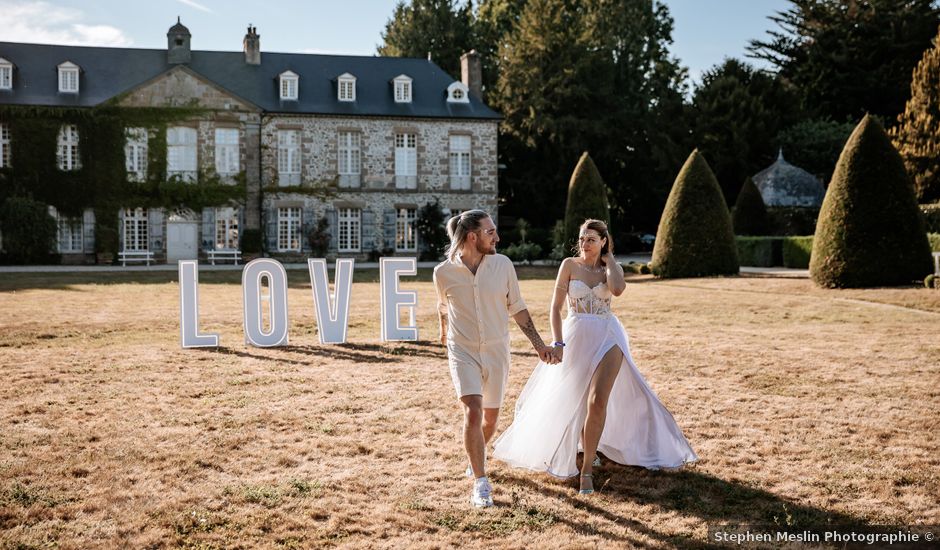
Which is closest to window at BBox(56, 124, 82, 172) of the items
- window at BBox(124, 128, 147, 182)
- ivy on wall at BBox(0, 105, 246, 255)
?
ivy on wall at BBox(0, 105, 246, 255)

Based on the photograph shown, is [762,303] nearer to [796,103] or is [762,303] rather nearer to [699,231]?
[699,231]

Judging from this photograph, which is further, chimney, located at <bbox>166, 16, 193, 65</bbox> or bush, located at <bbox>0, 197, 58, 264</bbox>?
chimney, located at <bbox>166, 16, 193, 65</bbox>

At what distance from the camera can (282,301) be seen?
9930 mm

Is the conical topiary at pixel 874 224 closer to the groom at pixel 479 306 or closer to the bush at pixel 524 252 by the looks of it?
the groom at pixel 479 306

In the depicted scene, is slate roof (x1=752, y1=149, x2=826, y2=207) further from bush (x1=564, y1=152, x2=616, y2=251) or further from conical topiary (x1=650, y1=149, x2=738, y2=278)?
conical topiary (x1=650, y1=149, x2=738, y2=278)

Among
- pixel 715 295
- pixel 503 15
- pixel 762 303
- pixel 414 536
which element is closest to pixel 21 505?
pixel 414 536

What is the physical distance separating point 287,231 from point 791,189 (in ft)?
64.6

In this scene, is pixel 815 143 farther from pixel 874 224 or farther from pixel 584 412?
pixel 584 412

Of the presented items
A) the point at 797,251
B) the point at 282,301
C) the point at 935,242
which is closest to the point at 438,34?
the point at 797,251

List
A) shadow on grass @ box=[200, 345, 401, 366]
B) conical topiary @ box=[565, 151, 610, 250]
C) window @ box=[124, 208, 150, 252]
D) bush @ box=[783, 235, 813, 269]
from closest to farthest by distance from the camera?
shadow on grass @ box=[200, 345, 401, 366] < bush @ box=[783, 235, 813, 269] < conical topiary @ box=[565, 151, 610, 250] < window @ box=[124, 208, 150, 252]

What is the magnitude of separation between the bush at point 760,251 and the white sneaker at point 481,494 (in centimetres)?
2302

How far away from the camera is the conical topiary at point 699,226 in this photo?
66.4ft

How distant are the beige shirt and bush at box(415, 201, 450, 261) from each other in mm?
28226

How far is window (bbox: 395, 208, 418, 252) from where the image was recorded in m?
34.0
